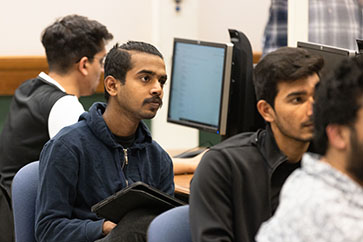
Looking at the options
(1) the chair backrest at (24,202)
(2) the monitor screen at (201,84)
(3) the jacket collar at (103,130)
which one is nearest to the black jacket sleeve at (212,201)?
(3) the jacket collar at (103,130)

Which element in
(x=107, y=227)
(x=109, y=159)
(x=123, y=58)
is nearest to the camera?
(x=107, y=227)

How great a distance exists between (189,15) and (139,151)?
2184mm

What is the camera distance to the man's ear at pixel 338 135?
126cm

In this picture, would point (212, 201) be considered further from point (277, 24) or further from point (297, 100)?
point (277, 24)

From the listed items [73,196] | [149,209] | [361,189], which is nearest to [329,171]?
[361,189]

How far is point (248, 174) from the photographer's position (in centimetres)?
179

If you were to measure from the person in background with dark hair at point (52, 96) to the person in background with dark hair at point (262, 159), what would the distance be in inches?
42.0

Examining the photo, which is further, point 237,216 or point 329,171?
point 237,216

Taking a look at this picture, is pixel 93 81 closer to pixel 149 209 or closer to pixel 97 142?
pixel 97 142

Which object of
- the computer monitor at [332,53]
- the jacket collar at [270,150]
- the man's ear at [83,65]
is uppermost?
the computer monitor at [332,53]

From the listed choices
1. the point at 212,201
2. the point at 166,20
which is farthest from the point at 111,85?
the point at 166,20

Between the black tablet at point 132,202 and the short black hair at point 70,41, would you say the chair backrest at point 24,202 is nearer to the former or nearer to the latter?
the black tablet at point 132,202

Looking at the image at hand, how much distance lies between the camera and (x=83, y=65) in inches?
122

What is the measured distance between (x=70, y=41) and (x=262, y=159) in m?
1.48
